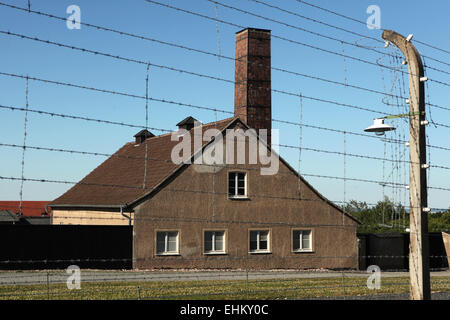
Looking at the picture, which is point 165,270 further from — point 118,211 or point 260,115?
point 260,115

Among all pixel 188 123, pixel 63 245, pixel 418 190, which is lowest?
pixel 63 245

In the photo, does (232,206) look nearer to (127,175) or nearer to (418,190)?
(127,175)

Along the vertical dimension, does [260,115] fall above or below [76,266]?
above

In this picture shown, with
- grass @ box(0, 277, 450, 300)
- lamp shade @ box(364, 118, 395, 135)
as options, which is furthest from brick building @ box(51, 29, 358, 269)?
lamp shade @ box(364, 118, 395, 135)

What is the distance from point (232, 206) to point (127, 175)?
7402 millimetres

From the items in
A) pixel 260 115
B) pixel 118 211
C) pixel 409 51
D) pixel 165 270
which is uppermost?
pixel 260 115

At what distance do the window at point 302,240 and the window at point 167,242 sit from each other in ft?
24.6

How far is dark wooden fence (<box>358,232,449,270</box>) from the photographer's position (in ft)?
111

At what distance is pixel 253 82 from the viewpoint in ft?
109

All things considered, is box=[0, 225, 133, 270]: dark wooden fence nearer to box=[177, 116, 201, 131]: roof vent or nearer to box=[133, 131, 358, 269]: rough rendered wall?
box=[133, 131, 358, 269]: rough rendered wall

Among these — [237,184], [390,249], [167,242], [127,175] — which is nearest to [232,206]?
[237,184]
